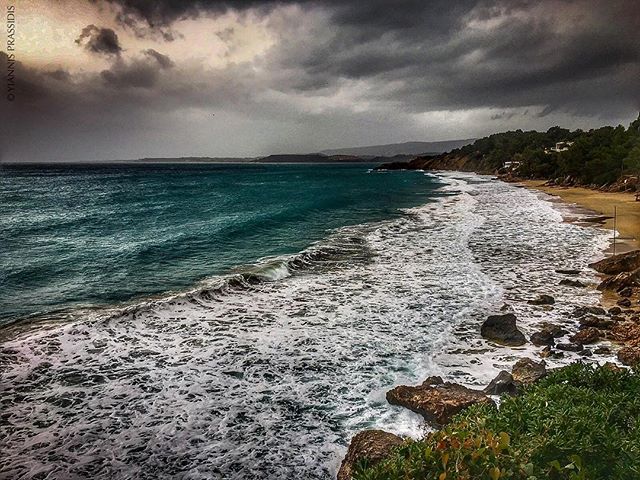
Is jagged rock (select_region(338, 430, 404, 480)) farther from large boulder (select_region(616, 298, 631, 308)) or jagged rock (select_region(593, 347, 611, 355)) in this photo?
large boulder (select_region(616, 298, 631, 308))

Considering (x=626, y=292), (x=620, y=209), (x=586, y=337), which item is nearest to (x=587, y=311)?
(x=586, y=337)

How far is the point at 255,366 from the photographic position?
38.7ft

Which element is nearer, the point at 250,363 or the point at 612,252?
the point at 250,363

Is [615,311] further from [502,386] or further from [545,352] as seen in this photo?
[502,386]

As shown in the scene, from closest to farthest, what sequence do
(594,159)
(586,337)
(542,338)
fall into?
(586,337) → (542,338) → (594,159)

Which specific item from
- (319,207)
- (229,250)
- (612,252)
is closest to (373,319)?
(229,250)

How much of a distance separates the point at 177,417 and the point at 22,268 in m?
19.2

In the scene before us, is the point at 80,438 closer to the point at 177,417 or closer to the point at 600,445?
the point at 177,417

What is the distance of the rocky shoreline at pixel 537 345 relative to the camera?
7.76 m

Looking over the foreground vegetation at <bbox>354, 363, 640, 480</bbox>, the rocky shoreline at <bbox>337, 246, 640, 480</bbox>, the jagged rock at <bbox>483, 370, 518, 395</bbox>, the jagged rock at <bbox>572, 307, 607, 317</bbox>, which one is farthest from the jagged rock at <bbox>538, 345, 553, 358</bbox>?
the foreground vegetation at <bbox>354, 363, 640, 480</bbox>

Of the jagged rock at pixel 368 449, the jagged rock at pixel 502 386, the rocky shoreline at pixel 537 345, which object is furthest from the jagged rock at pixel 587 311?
the jagged rock at pixel 368 449

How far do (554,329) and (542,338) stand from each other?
2.58ft

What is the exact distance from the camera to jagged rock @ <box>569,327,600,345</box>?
12.4 metres

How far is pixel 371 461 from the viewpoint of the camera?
22.9 feet
